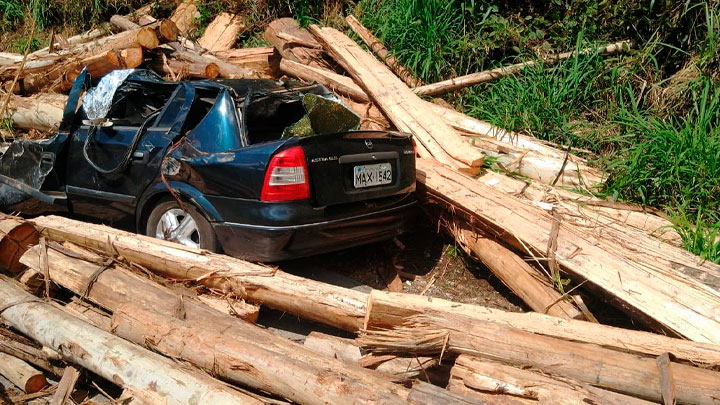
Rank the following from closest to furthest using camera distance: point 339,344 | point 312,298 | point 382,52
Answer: point 339,344 < point 312,298 < point 382,52

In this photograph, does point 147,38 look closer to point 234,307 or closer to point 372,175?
point 372,175

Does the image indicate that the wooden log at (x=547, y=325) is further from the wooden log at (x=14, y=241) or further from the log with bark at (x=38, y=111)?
the log with bark at (x=38, y=111)

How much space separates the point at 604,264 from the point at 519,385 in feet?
4.92

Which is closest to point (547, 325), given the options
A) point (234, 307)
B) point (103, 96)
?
point (234, 307)

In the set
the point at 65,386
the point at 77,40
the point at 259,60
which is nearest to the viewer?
the point at 65,386

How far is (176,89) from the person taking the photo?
5684 mm

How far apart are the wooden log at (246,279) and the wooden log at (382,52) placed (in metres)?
3.93

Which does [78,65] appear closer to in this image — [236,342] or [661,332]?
[236,342]

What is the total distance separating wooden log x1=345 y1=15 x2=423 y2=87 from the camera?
8.15m

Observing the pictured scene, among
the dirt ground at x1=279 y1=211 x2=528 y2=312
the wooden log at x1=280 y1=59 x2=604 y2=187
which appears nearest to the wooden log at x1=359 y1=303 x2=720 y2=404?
the dirt ground at x1=279 y1=211 x2=528 y2=312

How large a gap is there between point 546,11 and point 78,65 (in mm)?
5904

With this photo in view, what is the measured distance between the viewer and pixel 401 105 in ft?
22.6

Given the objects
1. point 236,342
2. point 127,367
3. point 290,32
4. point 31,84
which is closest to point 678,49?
point 290,32

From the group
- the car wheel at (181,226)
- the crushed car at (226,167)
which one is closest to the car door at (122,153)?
the crushed car at (226,167)
